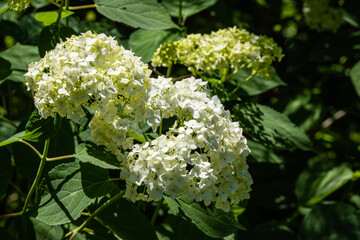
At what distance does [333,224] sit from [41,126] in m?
1.97

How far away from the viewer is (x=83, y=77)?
1.53 meters

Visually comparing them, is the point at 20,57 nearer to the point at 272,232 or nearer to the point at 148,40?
the point at 148,40

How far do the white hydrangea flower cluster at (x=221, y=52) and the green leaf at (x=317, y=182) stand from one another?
1081 millimetres

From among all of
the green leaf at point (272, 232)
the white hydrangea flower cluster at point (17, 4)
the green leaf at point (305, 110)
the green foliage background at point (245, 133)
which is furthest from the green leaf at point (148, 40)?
the green leaf at point (272, 232)

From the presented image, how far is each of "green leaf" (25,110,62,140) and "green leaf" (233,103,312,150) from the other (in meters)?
1.01

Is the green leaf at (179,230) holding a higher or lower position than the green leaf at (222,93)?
lower

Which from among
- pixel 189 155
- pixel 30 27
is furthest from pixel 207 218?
pixel 30 27

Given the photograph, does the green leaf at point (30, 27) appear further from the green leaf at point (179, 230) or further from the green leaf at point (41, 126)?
the green leaf at point (179, 230)

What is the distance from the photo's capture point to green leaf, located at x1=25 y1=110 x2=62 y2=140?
5.58 ft

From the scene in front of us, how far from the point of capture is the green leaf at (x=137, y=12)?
7.12 feet

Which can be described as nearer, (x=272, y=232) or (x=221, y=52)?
(x=221, y=52)

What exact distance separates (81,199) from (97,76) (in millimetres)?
508

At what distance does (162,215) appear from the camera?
112 inches

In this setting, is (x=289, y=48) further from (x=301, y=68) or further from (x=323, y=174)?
(x=323, y=174)
